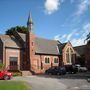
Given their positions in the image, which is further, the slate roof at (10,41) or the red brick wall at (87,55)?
the red brick wall at (87,55)

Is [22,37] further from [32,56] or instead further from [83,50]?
[83,50]

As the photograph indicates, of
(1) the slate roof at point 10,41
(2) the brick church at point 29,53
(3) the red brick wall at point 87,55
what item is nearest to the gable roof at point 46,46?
(2) the brick church at point 29,53

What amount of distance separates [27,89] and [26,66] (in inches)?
1258

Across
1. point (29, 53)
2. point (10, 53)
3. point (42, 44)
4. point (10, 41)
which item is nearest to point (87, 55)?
point (42, 44)

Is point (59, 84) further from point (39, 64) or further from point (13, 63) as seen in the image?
point (39, 64)

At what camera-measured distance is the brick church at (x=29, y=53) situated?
191 feet

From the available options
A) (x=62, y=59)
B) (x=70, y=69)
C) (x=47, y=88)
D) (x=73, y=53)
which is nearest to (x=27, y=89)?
(x=47, y=88)

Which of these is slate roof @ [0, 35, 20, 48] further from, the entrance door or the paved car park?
the paved car park

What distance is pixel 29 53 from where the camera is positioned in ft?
201

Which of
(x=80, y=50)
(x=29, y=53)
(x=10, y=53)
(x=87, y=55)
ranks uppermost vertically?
(x=80, y=50)

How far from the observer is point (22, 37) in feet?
212

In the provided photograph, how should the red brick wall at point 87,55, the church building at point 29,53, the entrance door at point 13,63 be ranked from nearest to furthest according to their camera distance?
1. the church building at point 29,53
2. the entrance door at point 13,63
3. the red brick wall at point 87,55

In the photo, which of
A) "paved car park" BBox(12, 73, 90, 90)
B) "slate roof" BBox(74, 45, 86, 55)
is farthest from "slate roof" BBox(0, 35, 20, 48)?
"slate roof" BBox(74, 45, 86, 55)

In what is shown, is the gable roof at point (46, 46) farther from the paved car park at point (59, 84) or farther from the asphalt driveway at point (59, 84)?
the asphalt driveway at point (59, 84)
